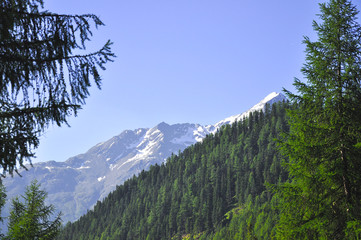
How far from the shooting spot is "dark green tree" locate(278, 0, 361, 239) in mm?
11672

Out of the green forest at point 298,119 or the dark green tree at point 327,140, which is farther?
the dark green tree at point 327,140

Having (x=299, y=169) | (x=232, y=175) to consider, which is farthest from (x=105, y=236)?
(x=299, y=169)

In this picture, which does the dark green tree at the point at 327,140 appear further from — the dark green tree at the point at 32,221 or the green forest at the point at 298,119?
the dark green tree at the point at 32,221

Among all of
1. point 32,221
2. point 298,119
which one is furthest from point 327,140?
point 32,221

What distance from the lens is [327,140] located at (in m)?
12.2

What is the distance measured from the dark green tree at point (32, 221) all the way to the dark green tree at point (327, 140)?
49.1 feet

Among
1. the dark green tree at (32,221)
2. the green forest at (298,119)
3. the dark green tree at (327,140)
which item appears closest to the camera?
the green forest at (298,119)

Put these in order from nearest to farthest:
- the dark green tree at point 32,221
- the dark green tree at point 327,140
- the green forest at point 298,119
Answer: the green forest at point 298,119
the dark green tree at point 327,140
the dark green tree at point 32,221

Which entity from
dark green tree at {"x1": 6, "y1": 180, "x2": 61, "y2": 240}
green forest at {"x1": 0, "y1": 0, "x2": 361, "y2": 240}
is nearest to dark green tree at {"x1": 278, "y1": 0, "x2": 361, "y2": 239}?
green forest at {"x1": 0, "y1": 0, "x2": 361, "y2": 240}

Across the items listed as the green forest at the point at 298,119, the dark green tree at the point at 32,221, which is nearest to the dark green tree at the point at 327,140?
the green forest at the point at 298,119

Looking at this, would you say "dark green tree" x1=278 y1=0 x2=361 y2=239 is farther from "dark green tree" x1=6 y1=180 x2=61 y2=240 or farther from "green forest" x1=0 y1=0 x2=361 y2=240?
"dark green tree" x1=6 y1=180 x2=61 y2=240

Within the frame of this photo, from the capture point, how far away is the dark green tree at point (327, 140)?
11.7 meters

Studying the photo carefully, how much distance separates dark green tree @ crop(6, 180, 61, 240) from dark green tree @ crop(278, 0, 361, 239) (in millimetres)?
14951

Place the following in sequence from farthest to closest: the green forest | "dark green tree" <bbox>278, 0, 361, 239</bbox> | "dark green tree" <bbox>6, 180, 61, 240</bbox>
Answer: "dark green tree" <bbox>6, 180, 61, 240</bbox> → "dark green tree" <bbox>278, 0, 361, 239</bbox> → the green forest
